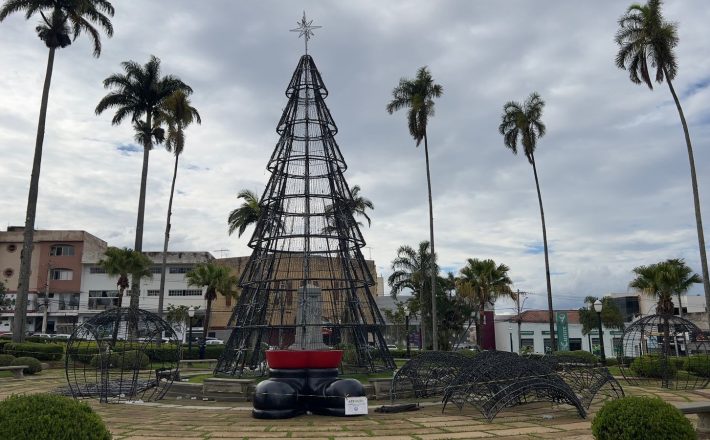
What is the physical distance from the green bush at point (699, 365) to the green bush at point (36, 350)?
111 feet

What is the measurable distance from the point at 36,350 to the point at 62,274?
1522 inches

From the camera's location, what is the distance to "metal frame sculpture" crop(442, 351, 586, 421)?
14366 millimetres

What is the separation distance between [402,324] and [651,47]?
4258 centimetres

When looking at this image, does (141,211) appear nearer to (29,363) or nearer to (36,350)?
(36,350)

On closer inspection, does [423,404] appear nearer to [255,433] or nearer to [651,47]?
[255,433]

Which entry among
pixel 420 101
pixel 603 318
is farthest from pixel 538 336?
pixel 420 101

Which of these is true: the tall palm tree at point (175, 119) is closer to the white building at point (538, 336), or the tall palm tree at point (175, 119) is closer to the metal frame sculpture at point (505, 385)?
the metal frame sculpture at point (505, 385)

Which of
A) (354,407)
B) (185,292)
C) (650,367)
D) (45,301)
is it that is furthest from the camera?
(185,292)

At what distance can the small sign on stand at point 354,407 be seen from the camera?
14593mm

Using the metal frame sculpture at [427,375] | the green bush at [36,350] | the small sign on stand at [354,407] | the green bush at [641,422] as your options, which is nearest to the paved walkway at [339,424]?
the small sign on stand at [354,407]

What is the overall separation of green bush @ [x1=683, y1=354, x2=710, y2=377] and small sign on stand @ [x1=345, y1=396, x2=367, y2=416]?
57.3 ft

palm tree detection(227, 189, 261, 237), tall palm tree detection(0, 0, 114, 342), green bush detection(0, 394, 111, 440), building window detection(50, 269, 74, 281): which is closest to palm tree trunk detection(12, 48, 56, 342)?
tall palm tree detection(0, 0, 114, 342)

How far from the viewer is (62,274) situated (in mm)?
66688

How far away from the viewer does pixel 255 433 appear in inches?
485
